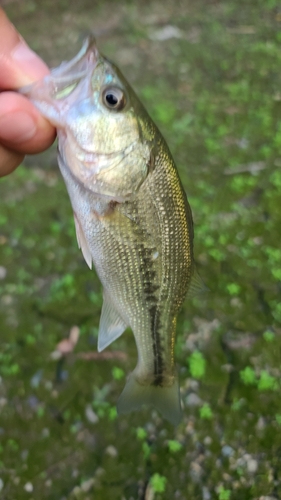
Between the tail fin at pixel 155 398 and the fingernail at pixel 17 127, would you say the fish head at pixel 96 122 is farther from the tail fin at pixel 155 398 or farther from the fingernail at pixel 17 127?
the tail fin at pixel 155 398

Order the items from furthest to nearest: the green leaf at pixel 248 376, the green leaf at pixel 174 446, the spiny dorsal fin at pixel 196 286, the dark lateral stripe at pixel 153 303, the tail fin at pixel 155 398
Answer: the green leaf at pixel 248 376 → the green leaf at pixel 174 446 → the tail fin at pixel 155 398 → the spiny dorsal fin at pixel 196 286 → the dark lateral stripe at pixel 153 303

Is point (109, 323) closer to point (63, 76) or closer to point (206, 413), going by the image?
point (63, 76)

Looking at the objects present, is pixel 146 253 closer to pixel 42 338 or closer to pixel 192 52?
pixel 42 338

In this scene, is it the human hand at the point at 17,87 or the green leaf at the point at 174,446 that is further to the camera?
the green leaf at the point at 174,446

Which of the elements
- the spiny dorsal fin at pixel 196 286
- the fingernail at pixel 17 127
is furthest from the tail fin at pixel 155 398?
the fingernail at pixel 17 127

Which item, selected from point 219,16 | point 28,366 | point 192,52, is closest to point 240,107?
point 192,52

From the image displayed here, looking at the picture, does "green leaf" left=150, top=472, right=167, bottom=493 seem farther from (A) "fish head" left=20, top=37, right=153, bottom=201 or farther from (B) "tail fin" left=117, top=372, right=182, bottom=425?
(A) "fish head" left=20, top=37, right=153, bottom=201

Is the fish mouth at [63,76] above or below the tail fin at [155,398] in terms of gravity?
above

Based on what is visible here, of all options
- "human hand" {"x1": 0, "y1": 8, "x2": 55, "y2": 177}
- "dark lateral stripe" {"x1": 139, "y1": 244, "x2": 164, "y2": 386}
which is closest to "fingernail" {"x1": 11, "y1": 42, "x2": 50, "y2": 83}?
"human hand" {"x1": 0, "y1": 8, "x2": 55, "y2": 177}
